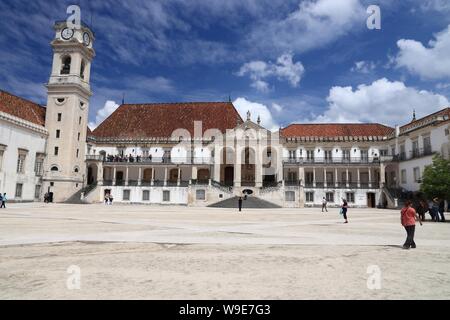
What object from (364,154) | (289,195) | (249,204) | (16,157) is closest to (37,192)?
Result: (16,157)

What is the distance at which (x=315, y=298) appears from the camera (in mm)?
4371

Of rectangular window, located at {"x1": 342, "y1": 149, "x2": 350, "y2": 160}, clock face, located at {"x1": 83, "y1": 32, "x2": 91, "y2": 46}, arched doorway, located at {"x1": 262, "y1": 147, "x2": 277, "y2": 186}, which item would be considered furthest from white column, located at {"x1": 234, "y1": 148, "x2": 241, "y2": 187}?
clock face, located at {"x1": 83, "y1": 32, "x2": 91, "y2": 46}

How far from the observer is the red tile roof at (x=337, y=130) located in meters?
49.1

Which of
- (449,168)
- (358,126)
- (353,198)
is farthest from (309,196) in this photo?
(449,168)

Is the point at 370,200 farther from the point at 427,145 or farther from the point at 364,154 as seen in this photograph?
the point at 427,145

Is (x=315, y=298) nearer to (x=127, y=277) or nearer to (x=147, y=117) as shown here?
(x=127, y=277)

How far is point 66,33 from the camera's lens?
4534 centimetres

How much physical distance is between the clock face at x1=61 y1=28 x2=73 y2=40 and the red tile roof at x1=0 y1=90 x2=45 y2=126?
33.3ft

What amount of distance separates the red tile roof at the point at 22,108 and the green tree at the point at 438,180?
4219 cm

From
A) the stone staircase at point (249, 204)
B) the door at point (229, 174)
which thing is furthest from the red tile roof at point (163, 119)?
the stone staircase at point (249, 204)

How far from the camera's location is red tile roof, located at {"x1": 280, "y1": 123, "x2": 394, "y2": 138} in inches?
1932

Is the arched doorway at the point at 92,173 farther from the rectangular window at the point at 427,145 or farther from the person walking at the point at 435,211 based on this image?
the rectangular window at the point at 427,145
